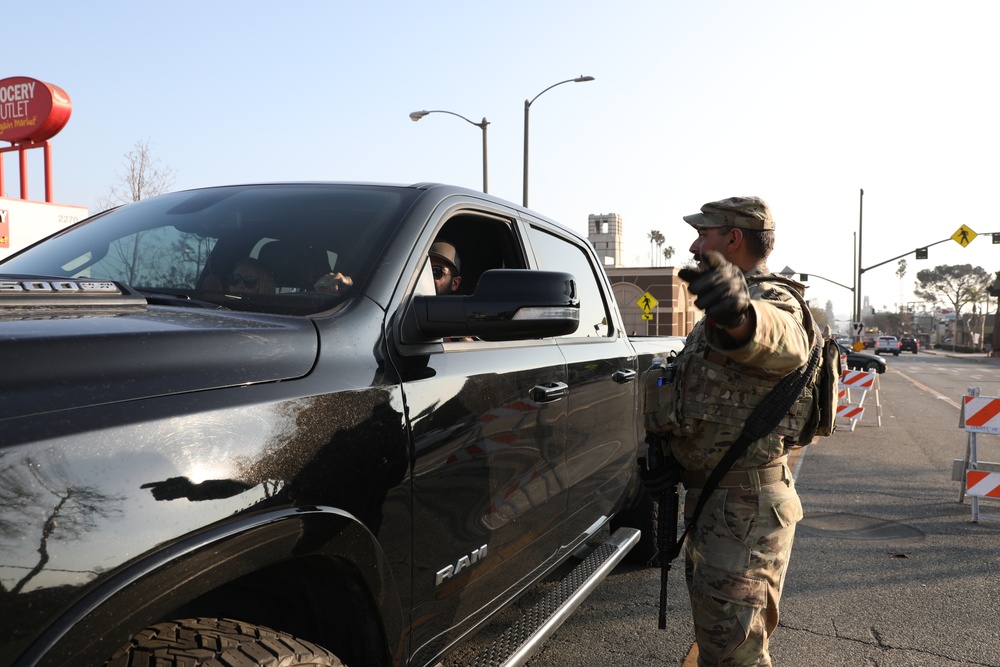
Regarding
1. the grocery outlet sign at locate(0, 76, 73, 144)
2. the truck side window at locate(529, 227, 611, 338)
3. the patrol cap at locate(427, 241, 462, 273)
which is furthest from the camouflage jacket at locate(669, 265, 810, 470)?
the grocery outlet sign at locate(0, 76, 73, 144)

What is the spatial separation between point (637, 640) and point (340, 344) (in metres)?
2.69

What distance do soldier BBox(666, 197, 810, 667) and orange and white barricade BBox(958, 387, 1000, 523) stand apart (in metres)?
4.57

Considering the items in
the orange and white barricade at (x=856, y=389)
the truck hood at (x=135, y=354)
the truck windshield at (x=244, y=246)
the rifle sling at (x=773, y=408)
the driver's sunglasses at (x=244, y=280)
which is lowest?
the orange and white barricade at (x=856, y=389)

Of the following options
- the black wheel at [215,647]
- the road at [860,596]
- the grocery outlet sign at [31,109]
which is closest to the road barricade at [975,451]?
the road at [860,596]

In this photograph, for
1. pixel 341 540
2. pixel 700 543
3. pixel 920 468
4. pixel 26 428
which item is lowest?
pixel 920 468

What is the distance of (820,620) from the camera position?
14.0ft

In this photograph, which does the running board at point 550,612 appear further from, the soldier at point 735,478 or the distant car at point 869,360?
the distant car at point 869,360

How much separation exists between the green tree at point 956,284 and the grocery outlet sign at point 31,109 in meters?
108

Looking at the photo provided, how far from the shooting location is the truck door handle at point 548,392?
2691 millimetres

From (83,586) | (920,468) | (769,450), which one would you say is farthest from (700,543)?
(920,468)

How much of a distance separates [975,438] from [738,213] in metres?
5.36

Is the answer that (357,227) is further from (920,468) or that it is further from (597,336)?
(920,468)

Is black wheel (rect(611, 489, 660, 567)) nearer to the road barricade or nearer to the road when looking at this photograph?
the road

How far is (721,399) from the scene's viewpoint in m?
2.64
